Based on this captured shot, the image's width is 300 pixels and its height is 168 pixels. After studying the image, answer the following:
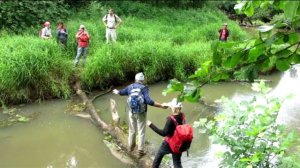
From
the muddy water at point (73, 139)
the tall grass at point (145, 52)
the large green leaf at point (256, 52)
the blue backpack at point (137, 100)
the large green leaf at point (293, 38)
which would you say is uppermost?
the large green leaf at point (293, 38)

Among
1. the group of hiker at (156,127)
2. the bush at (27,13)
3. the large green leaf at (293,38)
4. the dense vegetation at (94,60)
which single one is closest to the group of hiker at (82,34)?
the dense vegetation at (94,60)

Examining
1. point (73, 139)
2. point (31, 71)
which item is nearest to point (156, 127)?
point (73, 139)

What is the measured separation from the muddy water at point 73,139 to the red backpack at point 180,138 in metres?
1.45

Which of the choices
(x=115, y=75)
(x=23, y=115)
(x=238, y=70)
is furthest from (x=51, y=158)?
(x=238, y=70)

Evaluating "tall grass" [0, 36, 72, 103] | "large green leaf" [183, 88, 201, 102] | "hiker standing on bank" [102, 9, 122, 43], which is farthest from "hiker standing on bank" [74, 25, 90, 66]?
"large green leaf" [183, 88, 201, 102]

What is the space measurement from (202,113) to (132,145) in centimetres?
336

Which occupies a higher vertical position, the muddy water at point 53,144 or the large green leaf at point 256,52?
the large green leaf at point 256,52

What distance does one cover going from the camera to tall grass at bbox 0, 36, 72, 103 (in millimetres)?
10219

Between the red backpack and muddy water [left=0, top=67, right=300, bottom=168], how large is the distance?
1.45 m

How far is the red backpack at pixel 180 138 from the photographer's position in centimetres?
567

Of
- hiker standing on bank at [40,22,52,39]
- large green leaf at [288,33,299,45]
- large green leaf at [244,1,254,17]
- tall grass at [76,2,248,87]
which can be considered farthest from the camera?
hiker standing on bank at [40,22,52,39]

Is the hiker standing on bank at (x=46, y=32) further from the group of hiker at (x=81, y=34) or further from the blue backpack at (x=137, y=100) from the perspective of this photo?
the blue backpack at (x=137, y=100)

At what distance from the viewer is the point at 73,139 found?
28.3 feet

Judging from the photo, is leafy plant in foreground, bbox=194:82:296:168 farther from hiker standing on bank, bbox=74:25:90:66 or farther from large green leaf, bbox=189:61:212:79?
hiker standing on bank, bbox=74:25:90:66
